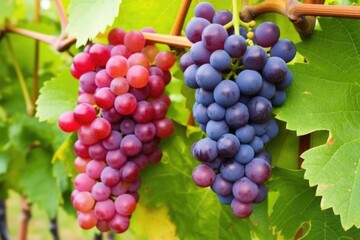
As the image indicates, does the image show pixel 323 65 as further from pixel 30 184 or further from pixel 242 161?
pixel 30 184

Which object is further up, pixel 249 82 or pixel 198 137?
pixel 249 82

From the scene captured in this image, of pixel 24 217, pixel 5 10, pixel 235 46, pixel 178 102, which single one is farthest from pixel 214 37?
pixel 24 217

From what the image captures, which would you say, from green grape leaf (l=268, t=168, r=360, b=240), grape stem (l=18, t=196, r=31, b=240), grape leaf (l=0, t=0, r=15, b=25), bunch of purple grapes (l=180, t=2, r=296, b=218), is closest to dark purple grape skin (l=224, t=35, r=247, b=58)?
bunch of purple grapes (l=180, t=2, r=296, b=218)

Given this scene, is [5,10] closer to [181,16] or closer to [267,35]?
[181,16]

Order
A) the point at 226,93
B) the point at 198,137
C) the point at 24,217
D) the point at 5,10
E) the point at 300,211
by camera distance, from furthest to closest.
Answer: the point at 24,217 → the point at 5,10 → the point at 198,137 → the point at 300,211 → the point at 226,93

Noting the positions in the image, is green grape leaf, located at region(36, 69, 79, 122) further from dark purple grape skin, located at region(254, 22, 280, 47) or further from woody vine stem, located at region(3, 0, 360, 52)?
dark purple grape skin, located at region(254, 22, 280, 47)

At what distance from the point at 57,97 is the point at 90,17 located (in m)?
0.28

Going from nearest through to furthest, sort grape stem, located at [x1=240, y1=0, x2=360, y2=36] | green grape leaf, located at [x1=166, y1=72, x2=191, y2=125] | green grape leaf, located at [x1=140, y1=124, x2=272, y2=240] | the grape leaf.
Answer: grape stem, located at [x1=240, y1=0, x2=360, y2=36]
green grape leaf, located at [x1=140, y1=124, x2=272, y2=240]
green grape leaf, located at [x1=166, y1=72, x2=191, y2=125]
the grape leaf

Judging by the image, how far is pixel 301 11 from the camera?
0.68 metres

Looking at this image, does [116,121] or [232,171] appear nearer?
[232,171]

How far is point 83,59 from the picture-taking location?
869mm

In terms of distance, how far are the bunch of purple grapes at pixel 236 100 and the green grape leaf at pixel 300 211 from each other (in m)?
0.08

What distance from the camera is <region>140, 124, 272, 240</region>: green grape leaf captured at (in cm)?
96

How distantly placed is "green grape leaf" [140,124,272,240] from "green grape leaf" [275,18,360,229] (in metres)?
0.26
